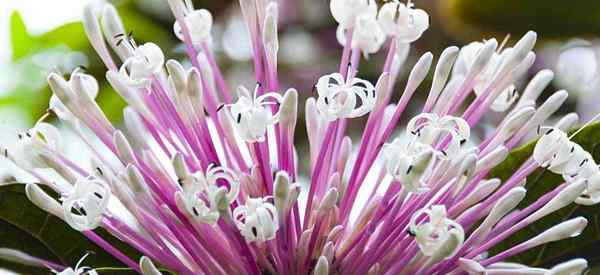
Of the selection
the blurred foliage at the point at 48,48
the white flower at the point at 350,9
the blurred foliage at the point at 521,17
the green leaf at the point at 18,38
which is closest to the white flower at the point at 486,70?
the white flower at the point at 350,9

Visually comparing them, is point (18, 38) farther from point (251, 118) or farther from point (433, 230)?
point (433, 230)

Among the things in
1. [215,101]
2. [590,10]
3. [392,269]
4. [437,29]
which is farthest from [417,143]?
[437,29]

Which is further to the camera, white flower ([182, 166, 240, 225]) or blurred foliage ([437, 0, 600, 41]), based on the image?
blurred foliage ([437, 0, 600, 41])

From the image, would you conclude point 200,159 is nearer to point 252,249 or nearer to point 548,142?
point 252,249

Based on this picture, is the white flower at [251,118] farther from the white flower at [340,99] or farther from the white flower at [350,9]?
the white flower at [350,9]

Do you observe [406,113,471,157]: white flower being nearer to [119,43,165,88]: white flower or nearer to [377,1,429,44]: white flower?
[377,1,429,44]: white flower

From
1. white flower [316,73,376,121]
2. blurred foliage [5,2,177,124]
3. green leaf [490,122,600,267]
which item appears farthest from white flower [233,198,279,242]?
blurred foliage [5,2,177,124]

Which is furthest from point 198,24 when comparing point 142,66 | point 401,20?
point 401,20
